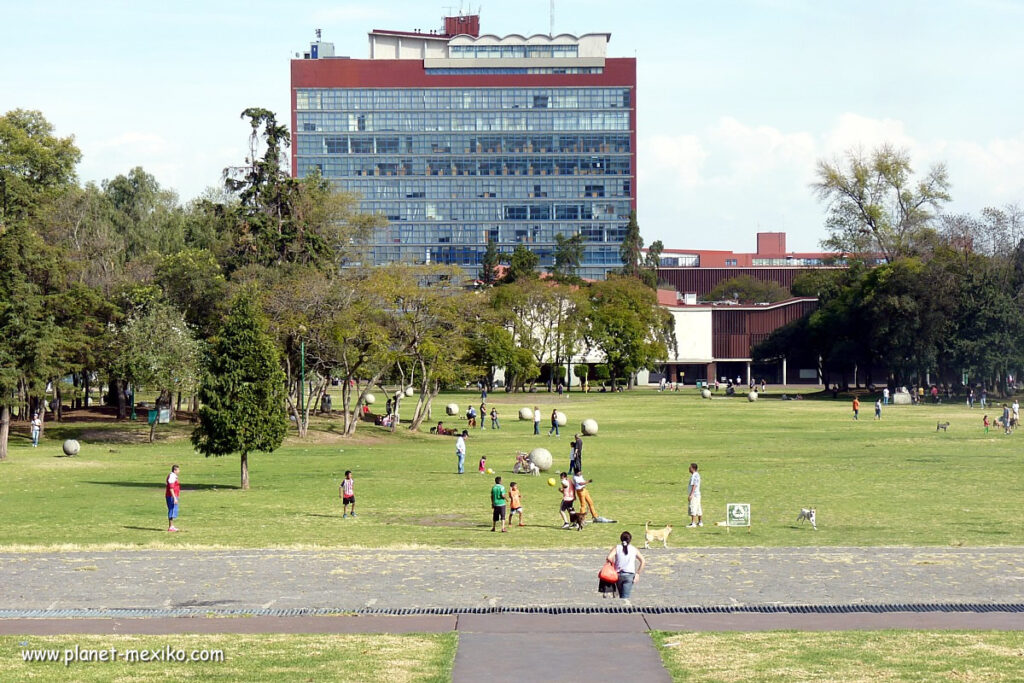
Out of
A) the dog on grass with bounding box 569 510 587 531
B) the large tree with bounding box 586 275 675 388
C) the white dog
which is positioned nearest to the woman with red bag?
the dog on grass with bounding box 569 510 587 531

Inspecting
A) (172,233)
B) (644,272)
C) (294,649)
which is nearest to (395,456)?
(294,649)

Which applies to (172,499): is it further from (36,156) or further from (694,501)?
(36,156)

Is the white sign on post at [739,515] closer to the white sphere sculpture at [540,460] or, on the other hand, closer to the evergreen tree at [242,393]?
the white sphere sculpture at [540,460]

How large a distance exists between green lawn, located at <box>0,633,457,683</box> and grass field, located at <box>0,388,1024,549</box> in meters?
10.1

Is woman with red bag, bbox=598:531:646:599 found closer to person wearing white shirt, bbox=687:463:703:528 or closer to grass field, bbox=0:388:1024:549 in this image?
grass field, bbox=0:388:1024:549

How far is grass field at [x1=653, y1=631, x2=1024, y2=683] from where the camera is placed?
14.9 metres

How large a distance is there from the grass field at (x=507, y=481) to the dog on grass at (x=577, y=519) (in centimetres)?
45

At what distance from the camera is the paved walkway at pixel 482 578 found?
19.9 meters

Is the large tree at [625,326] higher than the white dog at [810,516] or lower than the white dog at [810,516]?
higher

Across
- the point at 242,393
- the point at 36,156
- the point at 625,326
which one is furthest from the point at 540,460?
the point at 625,326

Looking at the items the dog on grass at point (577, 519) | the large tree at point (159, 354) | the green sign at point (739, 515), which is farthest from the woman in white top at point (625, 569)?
the large tree at point (159, 354)

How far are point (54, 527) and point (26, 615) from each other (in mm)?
12168

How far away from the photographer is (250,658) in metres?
15.9

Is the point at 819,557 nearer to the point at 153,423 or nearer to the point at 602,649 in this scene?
the point at 602,649
